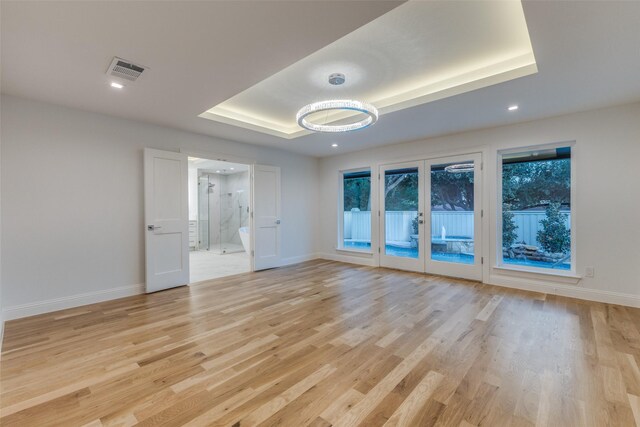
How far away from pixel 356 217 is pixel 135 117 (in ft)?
14.9

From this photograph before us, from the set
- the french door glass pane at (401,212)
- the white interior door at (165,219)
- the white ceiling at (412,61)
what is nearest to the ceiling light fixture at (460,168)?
the french door glass pane at (401,212)

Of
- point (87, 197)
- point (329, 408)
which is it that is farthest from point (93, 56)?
point (329, 408)

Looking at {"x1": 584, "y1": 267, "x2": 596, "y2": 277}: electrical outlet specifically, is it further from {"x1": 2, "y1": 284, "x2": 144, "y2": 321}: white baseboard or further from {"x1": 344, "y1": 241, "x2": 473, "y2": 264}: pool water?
{"x1": 2, "y1": 284, "x2": 144, "y2": 321}: white baseboard

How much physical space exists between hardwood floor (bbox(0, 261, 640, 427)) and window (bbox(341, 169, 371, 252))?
268cm

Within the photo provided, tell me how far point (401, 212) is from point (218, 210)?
652 centimetres

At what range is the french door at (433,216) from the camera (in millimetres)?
4672

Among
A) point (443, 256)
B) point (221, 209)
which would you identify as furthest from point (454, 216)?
point (221, 209)

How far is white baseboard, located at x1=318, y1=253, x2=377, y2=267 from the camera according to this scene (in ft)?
19.3

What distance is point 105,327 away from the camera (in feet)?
9.37

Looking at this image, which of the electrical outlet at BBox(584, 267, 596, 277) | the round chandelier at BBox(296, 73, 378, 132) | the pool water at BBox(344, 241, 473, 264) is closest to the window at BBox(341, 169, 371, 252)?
the pool water at BBox(344, 241, 473, 264)

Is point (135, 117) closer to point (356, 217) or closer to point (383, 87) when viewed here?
point (383, 87)

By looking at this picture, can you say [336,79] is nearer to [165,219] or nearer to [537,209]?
[165,219]

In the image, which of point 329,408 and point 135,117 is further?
point 135,117

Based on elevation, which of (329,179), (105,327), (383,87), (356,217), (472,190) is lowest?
(105,327)
